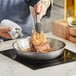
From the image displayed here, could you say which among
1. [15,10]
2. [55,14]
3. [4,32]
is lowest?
[55,14]

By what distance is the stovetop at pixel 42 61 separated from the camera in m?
1.03

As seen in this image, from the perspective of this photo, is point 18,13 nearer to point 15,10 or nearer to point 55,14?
point 15,10

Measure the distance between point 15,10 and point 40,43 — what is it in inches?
24.6

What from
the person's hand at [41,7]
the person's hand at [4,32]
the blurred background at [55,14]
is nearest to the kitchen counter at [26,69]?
the person's hand at [41,7]

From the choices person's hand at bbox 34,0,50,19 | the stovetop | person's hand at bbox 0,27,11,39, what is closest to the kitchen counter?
the stovetop

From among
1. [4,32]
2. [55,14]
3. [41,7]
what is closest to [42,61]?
[41,7]

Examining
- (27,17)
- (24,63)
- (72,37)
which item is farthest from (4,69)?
(27,17)

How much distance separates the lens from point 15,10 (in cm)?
171

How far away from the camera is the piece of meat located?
112 cm

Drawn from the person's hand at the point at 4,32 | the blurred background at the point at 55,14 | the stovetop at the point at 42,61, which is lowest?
the blurred background at the point at 55,14

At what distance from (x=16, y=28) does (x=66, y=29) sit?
1.40ft

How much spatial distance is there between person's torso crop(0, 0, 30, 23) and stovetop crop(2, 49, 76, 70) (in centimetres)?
55

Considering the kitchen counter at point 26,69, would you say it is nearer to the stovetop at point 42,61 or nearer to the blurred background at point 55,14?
the stovetop at point 42,61

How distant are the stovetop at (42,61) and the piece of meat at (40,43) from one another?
2.5 inches
